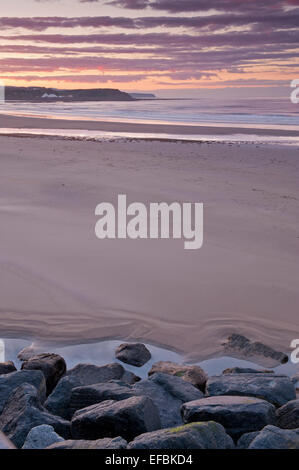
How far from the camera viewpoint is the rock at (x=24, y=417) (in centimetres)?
340

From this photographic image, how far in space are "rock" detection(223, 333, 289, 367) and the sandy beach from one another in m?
0.11

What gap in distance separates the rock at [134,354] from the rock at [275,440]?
1654mm

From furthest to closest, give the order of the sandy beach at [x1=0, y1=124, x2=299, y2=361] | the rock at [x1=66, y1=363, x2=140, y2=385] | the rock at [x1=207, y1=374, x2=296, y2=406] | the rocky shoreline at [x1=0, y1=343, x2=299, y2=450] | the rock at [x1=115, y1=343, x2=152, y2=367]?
1. the sandy beach at [x1=0, y1=124, x2=299, y2=361]
2. the rock at [x1=115, y1=343, x2=152, y2=367]
3. the rock at [x1=66, y1=363, x2=140, y2=385]
4. the rock at [x1=207, y1=374, x2=296, y2=406]
5. the rocky shoreline at [x1=0, y1=343, x2=299, y2=450]

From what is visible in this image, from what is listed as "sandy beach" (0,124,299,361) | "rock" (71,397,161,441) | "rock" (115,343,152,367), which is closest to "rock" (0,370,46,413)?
"rock" (71,397,161,441)

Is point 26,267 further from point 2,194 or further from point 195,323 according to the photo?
point 2,194

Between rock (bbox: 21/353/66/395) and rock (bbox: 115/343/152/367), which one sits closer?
rock (bbox: 21/353/66/395)

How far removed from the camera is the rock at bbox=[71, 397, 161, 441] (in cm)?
331

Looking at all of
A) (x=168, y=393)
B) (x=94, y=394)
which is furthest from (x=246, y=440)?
(x=94, y=394)

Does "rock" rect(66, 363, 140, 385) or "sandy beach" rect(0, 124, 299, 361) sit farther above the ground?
"sandy beach" rect(0, 124, 299, 361)

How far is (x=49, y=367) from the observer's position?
4262mm

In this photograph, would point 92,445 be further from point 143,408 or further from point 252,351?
point 252,351

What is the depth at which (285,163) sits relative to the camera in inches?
563

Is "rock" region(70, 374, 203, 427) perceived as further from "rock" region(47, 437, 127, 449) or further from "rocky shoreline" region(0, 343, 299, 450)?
"rock" region(47, 437, 127, 449)

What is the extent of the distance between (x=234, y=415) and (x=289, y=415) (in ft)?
1.28
